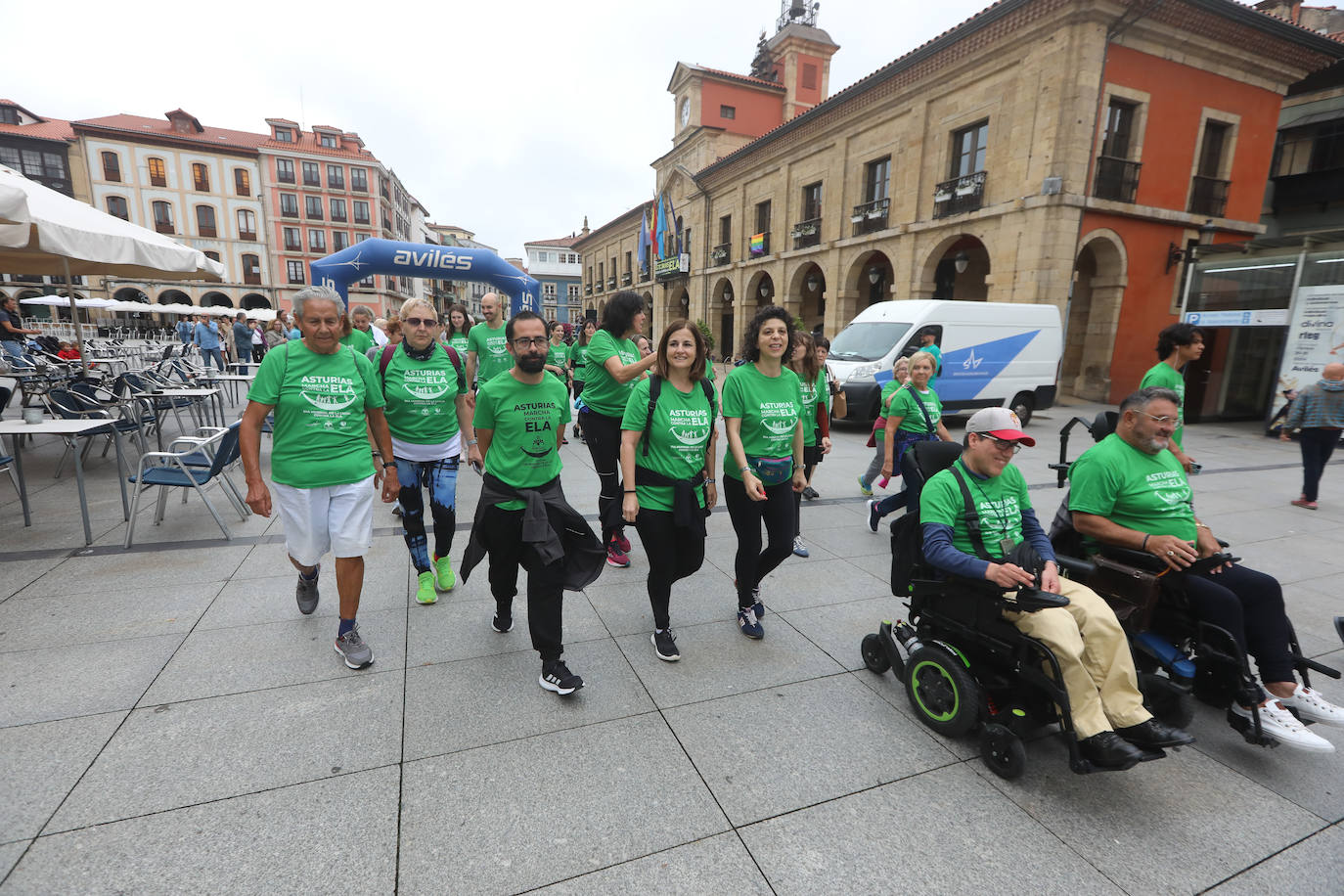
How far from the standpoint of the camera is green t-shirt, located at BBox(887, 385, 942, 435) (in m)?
4.91

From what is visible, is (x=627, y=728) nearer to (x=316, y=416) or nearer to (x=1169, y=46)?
(x=316, y=416)

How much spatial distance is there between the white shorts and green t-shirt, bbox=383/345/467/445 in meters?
0.70

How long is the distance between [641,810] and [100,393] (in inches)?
379

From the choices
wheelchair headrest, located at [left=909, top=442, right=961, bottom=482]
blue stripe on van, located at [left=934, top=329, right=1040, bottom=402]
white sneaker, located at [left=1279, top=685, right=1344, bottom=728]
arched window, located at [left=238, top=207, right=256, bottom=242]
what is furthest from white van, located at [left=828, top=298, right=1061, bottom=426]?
arched window, located at [left=238, top=207, right=256, bottom=242]

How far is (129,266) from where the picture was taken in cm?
688

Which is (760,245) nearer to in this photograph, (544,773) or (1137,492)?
(1137,492)

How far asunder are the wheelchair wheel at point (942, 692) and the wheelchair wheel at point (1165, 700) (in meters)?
0.69

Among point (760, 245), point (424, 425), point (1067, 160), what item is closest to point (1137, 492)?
point (424, 425)

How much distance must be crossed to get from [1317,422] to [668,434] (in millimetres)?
7315

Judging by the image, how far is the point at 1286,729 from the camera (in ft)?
7.64

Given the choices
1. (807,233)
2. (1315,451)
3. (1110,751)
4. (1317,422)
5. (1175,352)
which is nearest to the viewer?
(1110,751)

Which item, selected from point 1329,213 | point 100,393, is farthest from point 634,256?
point 100,393

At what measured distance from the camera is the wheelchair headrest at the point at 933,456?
3164 mm

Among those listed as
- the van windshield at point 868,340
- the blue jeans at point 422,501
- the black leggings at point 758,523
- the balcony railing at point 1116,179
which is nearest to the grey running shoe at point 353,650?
the blue jeans at point 422,501
